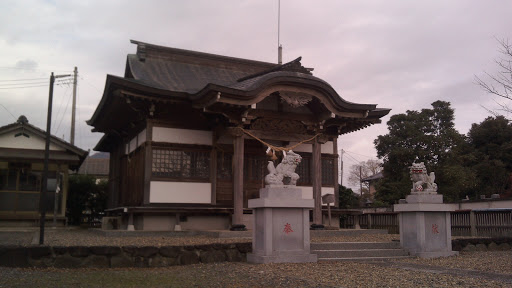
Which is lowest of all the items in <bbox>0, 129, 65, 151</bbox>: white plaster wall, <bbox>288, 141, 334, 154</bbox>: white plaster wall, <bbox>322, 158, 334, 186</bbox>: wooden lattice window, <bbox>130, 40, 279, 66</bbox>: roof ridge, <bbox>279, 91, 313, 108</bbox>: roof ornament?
<bbox>322, 158, 334, 186</bbox>: wooden lattice window

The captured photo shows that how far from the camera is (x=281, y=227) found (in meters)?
10.1

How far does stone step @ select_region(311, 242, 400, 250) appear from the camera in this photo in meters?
11.4

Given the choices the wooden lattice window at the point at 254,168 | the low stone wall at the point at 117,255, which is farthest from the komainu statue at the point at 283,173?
the wooden lattice window at the point at 254,168

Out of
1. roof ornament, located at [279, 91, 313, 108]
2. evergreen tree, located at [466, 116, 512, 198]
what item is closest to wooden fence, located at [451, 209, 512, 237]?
roof ornament, located at [279, 91, 313, 108]

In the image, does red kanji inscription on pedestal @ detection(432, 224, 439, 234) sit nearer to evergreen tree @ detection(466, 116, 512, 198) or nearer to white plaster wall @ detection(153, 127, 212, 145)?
white plaster wall @ detection(153, 127, 212, 145)

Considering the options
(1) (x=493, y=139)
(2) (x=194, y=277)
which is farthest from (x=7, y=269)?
(1) (x=493, y=139)

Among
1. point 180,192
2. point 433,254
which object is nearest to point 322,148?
point 180,192

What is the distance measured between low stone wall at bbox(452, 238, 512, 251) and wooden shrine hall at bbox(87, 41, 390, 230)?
4.27 meters

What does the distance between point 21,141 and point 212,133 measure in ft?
35.3

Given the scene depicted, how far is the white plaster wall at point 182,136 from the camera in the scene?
1540 centimetres

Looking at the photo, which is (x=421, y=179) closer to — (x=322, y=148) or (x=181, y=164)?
(x=322, y=148)

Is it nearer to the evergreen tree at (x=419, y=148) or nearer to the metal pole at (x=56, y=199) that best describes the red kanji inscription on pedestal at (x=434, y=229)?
the metal pole at (x=56, y=199)

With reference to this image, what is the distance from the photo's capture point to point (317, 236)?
13.8 meters

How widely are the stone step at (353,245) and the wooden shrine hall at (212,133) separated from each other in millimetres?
3314
